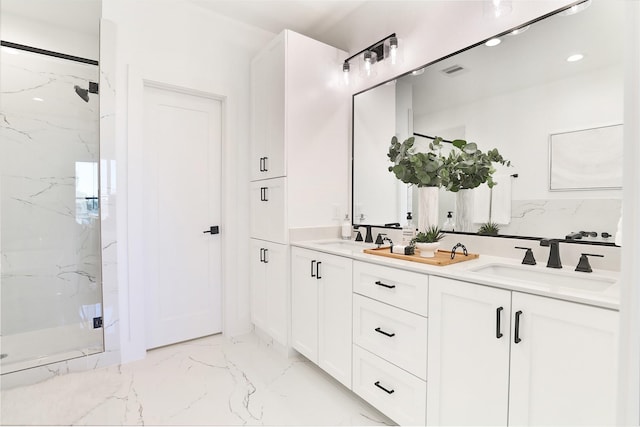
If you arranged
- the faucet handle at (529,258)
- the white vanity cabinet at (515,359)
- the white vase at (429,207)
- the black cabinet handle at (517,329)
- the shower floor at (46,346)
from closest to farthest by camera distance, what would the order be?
1. the white vanity cabinet at (515,359)
2. the black cabinet handle at (517,329)
3. the faucet handle at (529,258)
4. the white vase at (429,207)
5. the shower floor at (46,346)

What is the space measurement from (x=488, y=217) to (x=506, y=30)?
1.01 m

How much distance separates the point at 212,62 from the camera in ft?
9.02

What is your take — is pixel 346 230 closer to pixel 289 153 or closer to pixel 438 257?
pixel 289 153

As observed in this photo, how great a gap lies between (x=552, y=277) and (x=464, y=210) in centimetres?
60

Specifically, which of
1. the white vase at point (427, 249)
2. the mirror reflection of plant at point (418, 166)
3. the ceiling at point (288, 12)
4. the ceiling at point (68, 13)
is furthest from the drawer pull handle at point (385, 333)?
the ceiling at point (68, 13)

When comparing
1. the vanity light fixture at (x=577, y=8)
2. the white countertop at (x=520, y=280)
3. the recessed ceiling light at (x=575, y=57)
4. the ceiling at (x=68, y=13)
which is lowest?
the white countertop at (x=520, y=280)

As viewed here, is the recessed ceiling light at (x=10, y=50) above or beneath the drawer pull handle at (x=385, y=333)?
above

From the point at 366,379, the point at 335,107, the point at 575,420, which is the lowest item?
the point at 366,379

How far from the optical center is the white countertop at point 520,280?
3.42 ft

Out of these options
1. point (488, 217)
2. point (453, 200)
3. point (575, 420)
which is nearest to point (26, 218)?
point (453, 200)

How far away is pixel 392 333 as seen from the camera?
163 centimetres

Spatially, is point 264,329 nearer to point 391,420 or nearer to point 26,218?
point 391,420

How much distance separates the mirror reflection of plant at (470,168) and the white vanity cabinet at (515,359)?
0.66m

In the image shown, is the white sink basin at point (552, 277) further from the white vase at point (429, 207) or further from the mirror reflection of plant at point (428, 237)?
the white vase at point (429, 207)
